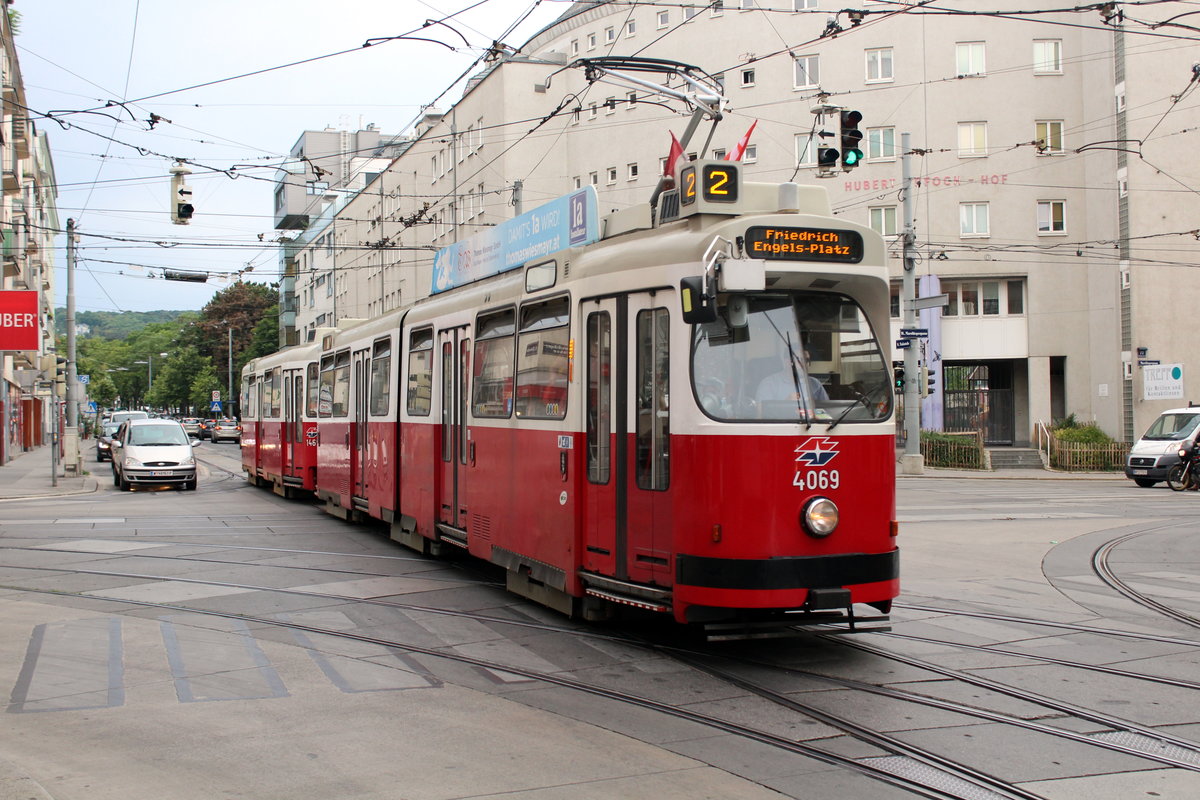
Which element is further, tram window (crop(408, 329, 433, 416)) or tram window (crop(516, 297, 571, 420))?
tram window (crop(408, 329, 433, 416))

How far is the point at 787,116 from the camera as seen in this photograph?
41.1m

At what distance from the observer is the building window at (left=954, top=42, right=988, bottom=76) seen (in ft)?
131

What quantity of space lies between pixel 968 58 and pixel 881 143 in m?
4.31

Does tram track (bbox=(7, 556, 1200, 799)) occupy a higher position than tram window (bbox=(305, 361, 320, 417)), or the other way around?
tram window (bbox=(305, 361, 320, 417))

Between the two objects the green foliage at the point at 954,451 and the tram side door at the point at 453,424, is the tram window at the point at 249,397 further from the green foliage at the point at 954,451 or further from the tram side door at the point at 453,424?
the green foliage at the point at 954,451

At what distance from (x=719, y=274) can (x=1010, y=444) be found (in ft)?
125

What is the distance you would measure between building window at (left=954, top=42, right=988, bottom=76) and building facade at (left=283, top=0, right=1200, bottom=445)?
0.17 ft


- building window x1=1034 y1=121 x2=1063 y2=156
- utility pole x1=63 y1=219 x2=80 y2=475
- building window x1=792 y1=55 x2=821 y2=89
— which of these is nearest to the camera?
utility pole x1=63 y1=219 x2=80 y2=475

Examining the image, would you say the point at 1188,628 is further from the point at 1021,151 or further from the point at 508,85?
the point at 508,85

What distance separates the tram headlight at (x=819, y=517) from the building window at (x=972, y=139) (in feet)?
117

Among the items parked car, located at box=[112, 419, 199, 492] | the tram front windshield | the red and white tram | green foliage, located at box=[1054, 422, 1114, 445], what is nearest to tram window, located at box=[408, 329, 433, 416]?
the red and white tram

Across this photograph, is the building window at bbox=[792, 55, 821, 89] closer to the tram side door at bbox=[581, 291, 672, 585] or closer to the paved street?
the paved street

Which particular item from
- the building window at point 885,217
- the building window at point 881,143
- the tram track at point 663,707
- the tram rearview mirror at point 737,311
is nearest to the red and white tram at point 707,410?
the tram rearview mirror at point 737,311

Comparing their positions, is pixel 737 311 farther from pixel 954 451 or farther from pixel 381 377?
pixel 954 451
